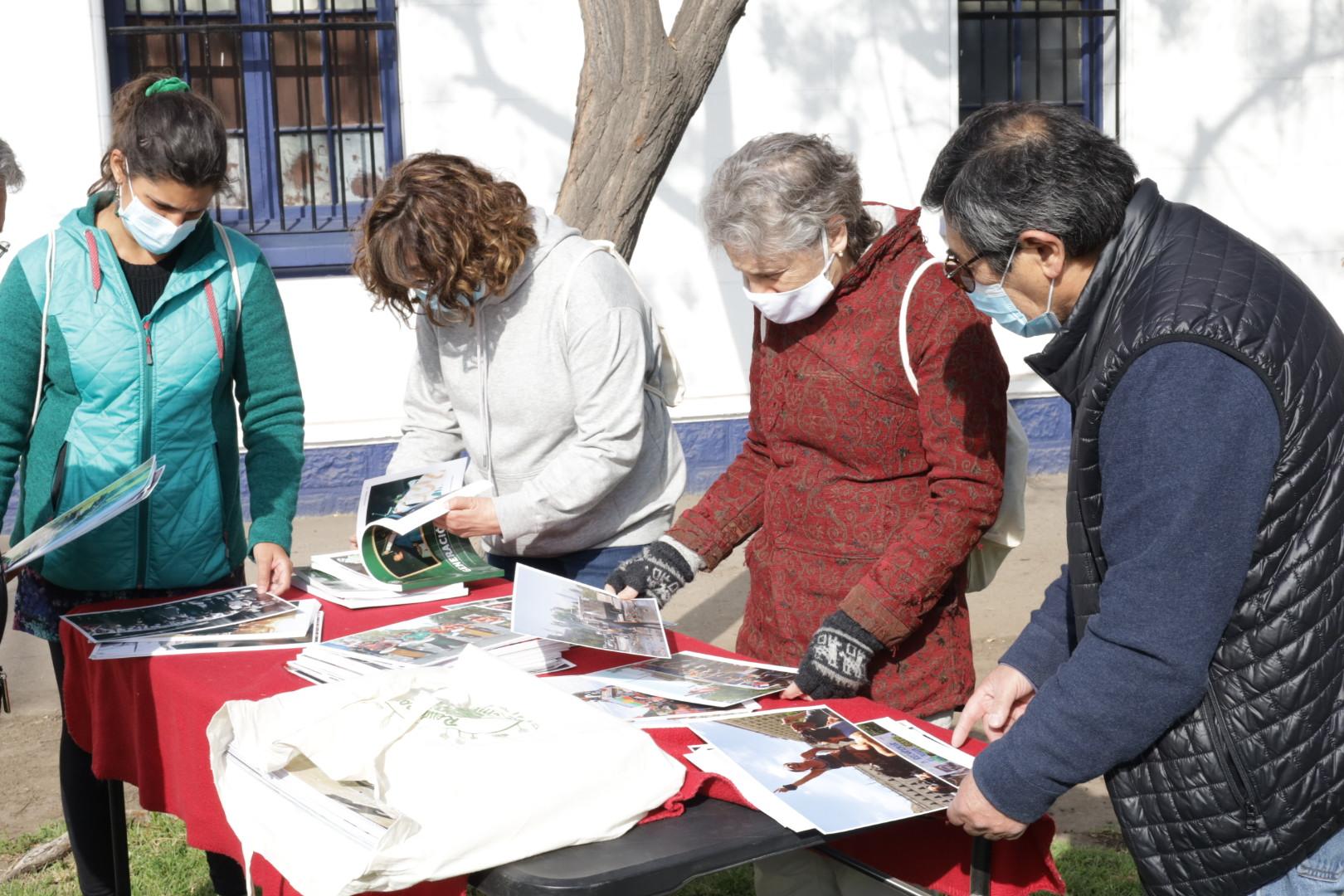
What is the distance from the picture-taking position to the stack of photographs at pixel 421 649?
2.35 m

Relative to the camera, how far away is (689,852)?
1.73m

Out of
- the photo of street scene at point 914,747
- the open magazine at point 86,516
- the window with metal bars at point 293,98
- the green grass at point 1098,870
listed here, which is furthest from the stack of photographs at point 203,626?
the window with metal bars at point 293,98

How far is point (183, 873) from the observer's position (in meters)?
3.56

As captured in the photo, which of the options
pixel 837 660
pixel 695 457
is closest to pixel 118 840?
pixel 837 660

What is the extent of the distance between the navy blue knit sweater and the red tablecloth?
24 centimetres

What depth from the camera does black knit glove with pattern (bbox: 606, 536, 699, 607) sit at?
265 centimetres

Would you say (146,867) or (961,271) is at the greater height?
(961,271)

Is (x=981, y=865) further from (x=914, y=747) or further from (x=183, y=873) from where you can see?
(x=183, y=873)

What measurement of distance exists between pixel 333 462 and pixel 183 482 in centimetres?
404

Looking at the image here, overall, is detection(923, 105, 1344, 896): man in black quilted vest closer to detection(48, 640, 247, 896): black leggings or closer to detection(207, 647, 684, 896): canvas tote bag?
detection(207, 647, 684, 896): canvas tote bag

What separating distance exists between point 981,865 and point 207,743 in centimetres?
124

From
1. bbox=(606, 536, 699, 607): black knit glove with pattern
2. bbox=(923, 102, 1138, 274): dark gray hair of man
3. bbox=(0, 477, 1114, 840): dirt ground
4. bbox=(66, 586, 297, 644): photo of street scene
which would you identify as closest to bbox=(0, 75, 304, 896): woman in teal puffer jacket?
bbox=(66, 586, 297, 644): photo of street scene

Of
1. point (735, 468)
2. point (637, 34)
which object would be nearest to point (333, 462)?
point (637, 34)

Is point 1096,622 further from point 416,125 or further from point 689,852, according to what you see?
point 416,125
